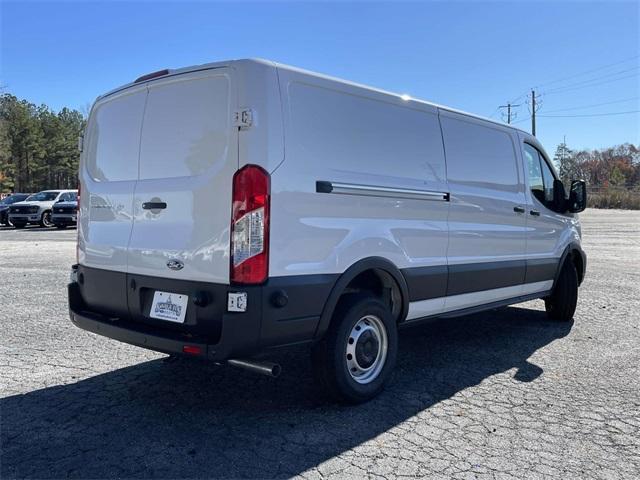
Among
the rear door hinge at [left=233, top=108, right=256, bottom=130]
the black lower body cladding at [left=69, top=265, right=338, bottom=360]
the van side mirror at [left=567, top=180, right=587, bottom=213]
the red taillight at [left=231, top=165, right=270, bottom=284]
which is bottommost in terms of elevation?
the black lower body cladding at [left=69, top=265, right=338, bottom=360]

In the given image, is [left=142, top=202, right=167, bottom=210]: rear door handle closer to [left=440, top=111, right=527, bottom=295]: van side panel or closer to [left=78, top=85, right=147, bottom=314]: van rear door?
[left=78, top=85, right=147, bottom=314]: van rear door

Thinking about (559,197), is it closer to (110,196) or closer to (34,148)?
(110,196)

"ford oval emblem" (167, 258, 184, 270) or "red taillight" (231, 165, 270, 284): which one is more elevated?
"red taillight" (231, 165, 270, 284)

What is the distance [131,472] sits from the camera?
298 cm

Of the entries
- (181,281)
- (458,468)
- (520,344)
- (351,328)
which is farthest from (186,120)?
(520,344)

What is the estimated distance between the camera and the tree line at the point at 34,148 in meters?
62.2

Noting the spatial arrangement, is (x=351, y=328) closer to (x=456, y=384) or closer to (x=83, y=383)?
(x=456, y=384)

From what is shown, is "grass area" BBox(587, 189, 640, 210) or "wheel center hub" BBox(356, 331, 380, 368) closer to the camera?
"wheel center hub" BBox(356, 331, 380, 368)

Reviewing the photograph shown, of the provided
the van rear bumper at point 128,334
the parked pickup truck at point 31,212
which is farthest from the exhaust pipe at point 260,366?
the parked pickup truck at point 31,212

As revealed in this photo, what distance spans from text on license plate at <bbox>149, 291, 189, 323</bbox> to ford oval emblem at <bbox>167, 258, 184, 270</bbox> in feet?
0.58

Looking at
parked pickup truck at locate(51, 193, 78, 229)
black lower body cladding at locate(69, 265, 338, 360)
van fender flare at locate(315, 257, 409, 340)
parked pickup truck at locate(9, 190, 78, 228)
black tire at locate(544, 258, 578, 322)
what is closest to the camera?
black lower body cladding at locate(69, 265, 338, 360)

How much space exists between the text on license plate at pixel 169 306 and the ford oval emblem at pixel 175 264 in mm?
175

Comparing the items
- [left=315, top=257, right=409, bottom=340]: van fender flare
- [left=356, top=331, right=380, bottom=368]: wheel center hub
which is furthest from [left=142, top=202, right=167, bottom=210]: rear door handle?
[left=356, top=331, right=380, bottom=368]: wheel center hub

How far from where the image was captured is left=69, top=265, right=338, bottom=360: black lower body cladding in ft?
10.7
